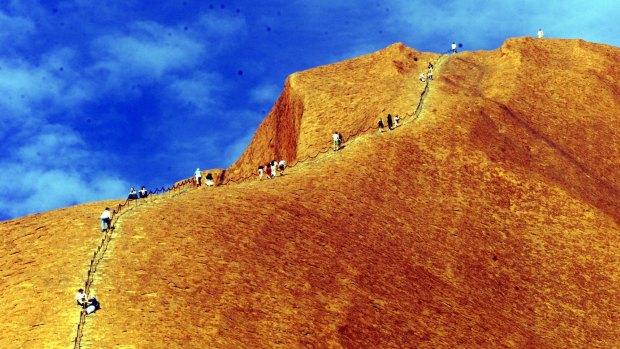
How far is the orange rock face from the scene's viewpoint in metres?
37.4

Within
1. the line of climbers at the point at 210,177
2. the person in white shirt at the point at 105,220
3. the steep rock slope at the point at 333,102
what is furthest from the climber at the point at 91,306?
the steep rock slope at the point at 333,102

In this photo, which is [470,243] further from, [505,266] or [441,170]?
[441,170]

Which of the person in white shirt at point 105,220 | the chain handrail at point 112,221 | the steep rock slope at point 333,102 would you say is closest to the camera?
the chain handrail at point 112,221

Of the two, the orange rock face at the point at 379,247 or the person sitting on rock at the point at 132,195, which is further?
the person sitting on rock at the point at 132,195

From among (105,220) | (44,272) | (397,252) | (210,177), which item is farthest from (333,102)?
(44,272)

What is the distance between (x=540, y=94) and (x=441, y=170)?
2489 centimetres

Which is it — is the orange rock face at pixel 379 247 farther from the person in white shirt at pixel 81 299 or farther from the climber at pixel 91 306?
the person in white shirt at pixel 81 299

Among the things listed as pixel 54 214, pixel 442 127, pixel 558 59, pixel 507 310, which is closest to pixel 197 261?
pixel 54 214

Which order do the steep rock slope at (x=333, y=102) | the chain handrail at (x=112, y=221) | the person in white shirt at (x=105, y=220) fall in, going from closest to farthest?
1. the chain handrail at (x=112, y=221)
2. the person in white shirt at (x=105, y=220)
3. the steep rock slope at (x=333, y=102)

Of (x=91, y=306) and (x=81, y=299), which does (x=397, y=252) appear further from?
(x=81, y=299)

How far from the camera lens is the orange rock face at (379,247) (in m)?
37.4

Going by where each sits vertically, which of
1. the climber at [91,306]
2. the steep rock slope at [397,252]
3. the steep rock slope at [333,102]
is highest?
the steep rock slope at [333,102]

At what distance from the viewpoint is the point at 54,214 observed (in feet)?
169

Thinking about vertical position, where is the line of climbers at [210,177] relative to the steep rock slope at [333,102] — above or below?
below
